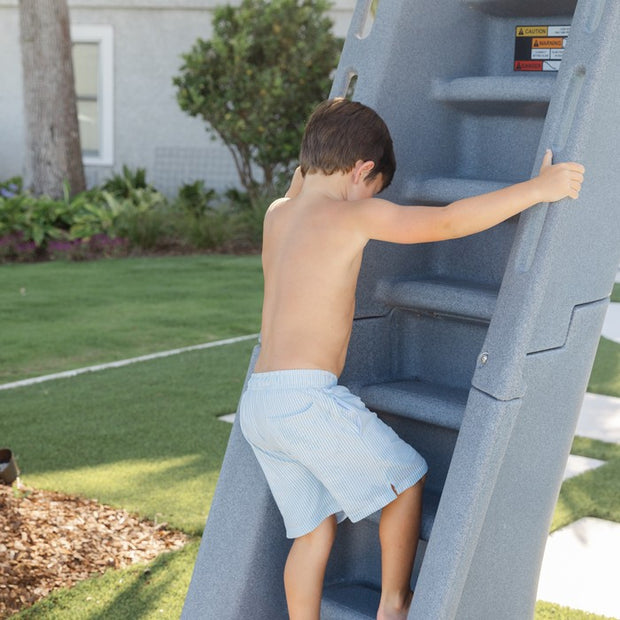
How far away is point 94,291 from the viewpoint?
10492mm

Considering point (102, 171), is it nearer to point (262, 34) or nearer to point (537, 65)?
point (262, 34)

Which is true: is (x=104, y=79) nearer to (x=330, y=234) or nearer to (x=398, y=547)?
(x=330, y=234)

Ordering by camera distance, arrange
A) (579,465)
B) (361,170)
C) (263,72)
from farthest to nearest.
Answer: (263,72) → (579,465) → (361,170)

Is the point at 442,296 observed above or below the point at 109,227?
above

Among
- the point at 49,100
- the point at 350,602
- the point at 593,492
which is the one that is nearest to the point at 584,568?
the point at 593,492

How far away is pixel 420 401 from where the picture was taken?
119 inches

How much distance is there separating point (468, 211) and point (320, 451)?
75cm

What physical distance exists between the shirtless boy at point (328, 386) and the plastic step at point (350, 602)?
0.17 metres

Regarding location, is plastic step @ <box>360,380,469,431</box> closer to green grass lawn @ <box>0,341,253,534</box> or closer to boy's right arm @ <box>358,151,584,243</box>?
boy's right arm @ <box>358,151,584,243</box>

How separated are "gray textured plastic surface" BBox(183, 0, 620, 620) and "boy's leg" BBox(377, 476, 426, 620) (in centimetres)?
10

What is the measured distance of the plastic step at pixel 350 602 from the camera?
299 cm

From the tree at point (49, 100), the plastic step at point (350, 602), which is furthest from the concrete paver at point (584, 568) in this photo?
the tree at point (49, 100)

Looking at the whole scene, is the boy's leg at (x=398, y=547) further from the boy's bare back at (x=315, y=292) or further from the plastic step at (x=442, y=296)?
the plastic step at (x=442, y=296)

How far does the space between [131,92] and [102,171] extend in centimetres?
150
